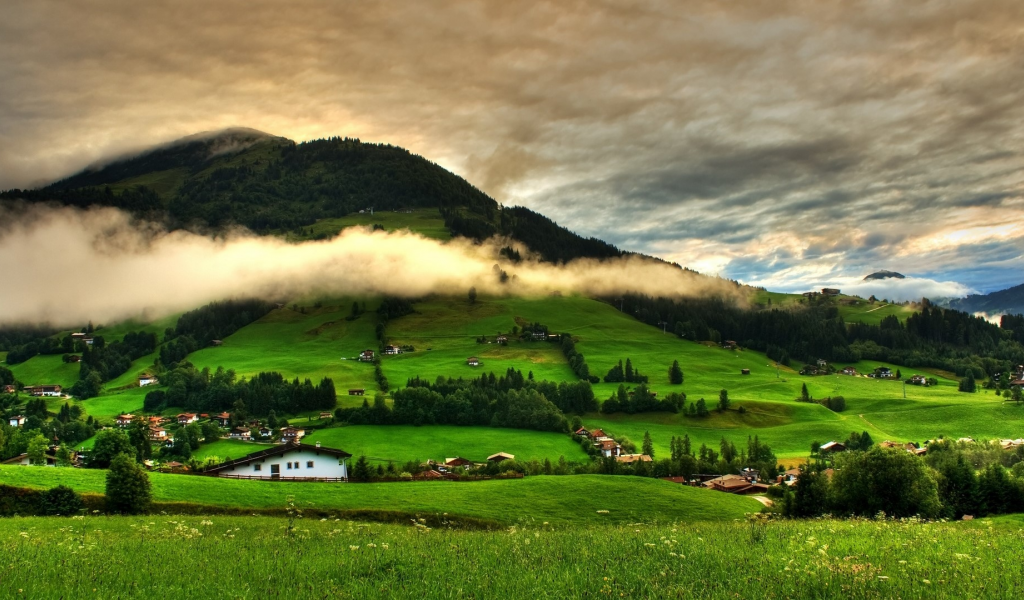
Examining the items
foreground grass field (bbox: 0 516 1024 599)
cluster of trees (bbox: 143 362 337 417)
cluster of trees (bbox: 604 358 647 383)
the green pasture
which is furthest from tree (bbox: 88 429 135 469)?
cluster of trees (bbox: 604 358 647 383)

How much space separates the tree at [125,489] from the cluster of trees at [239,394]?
118414mm

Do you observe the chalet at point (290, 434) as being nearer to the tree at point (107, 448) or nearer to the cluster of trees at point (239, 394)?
the cluster of trees at point (239, 394)

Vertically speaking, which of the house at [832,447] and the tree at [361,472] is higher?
the tree at [361,472]

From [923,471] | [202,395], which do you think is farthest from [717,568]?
[202,395]

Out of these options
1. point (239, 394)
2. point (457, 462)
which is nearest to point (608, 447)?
point (457, 462)

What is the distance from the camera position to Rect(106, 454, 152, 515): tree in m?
38.5

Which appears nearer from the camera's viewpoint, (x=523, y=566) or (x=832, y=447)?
(x=523, y=566)

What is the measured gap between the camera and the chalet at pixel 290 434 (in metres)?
125

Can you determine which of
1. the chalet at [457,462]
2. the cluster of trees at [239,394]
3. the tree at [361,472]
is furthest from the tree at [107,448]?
the cluster of trees at [239,394]

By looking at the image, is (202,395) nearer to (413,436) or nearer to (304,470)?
(413,436)

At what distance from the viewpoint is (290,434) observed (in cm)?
Result: 13075

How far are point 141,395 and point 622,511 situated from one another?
18741 cm

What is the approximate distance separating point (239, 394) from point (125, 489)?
139 m

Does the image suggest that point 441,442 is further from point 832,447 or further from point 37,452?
point 832,447
